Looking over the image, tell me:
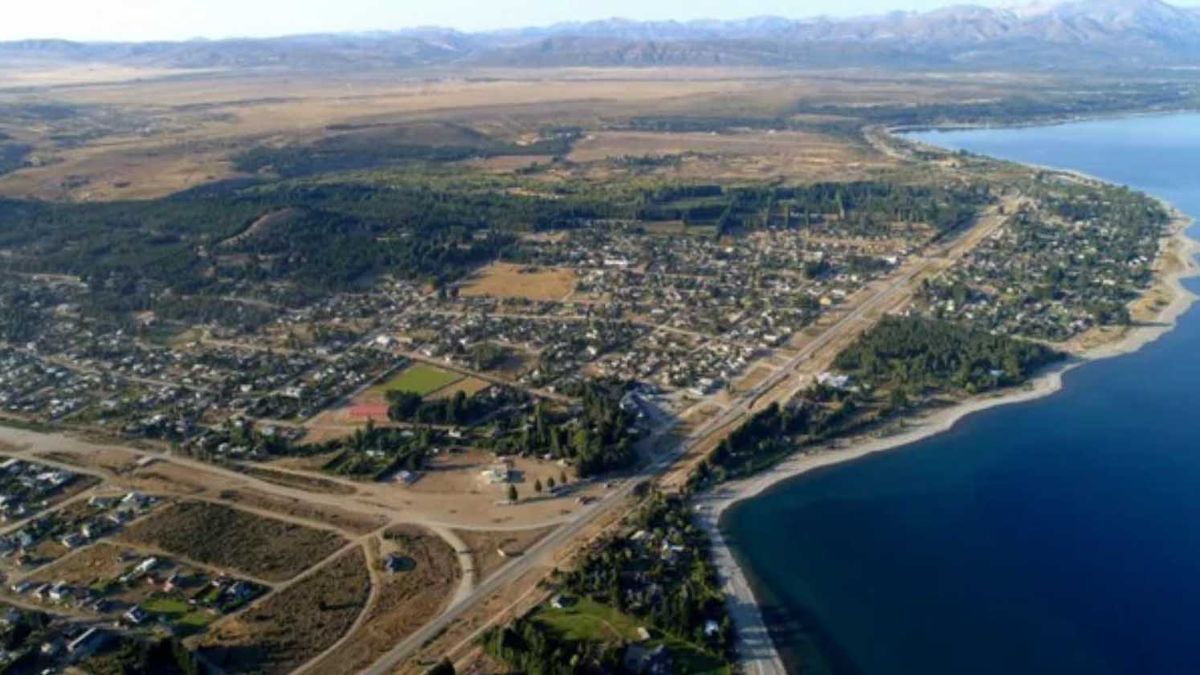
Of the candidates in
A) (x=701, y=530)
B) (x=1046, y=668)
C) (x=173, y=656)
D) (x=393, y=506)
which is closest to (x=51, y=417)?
(x=393, y=506)

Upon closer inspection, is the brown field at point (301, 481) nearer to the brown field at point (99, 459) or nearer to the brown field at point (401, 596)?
the brown field at point (401, 596)

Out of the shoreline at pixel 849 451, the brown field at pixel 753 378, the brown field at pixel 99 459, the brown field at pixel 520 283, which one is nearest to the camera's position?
the shoreline at pixel 849 451

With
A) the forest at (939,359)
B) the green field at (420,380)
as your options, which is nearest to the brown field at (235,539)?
the green field at (420,380)

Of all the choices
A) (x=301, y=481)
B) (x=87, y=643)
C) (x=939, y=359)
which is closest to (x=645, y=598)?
(x=301, y=481)

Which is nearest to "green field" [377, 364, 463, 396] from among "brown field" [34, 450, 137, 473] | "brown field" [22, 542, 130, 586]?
"brown field" [34, 450, 137, 473]

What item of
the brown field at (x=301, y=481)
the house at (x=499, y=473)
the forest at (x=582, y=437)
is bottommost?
the brown field at (x=301, y=481)

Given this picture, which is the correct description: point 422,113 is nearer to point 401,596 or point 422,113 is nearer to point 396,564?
point 396,564

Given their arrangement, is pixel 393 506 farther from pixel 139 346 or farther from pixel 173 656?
pixel 139 346
